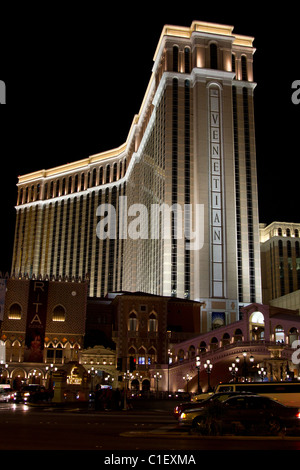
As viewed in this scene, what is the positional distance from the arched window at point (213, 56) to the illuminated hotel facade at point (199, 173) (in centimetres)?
22

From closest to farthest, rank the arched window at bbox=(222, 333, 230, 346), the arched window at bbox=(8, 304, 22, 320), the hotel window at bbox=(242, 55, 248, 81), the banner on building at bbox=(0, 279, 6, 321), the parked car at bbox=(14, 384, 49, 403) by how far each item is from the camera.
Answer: the parked car at bbox=(14, 384, 49, 403) → the arched window at bbox=(222, 333, 230, 346) → the banner on building at bbox=(0, 279, 6, 321) → the arched window at bbox=(8, 304, 22, 320) → the hotel window at bbox=(242, 55, 248, 81)

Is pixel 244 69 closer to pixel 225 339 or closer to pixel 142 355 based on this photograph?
pixel 225 339

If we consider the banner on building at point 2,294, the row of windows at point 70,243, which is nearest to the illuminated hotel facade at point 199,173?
the row of windows at point 70,243

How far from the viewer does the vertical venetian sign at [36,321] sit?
7462 centimetres

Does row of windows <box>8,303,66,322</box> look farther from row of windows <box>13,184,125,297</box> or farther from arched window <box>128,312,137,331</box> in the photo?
row of windows <box>13,184,125,297</box>

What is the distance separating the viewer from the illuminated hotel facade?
95.6 meters

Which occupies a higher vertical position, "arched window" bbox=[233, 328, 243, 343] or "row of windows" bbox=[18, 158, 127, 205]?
"row of windows" bbox=[18, 158, 127, 205]

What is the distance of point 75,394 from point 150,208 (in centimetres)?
6870

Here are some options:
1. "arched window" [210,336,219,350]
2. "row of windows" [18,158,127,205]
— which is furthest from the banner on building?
"row of windows" [18,158,127,205]

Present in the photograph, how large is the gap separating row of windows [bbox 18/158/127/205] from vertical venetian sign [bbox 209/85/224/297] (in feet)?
128

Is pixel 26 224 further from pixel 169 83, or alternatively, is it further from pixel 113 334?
pixel 113 334

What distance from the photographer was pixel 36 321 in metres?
75.5
